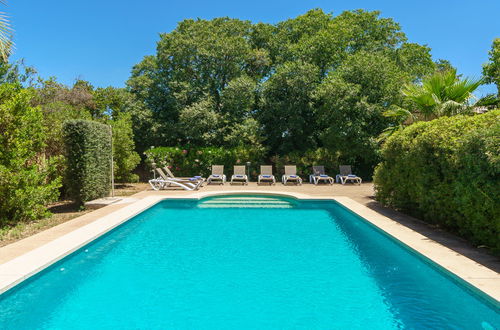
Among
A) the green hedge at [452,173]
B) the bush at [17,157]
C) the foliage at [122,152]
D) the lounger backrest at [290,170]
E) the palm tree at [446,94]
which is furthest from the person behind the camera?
the lounger backrest at [290,170]

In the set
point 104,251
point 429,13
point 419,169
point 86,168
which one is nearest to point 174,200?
point 86,168

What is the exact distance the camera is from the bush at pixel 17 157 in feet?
24.9

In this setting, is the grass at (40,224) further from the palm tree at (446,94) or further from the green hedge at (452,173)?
the palm tree at (446,94)

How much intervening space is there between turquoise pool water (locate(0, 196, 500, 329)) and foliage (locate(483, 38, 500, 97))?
10359 millimetres

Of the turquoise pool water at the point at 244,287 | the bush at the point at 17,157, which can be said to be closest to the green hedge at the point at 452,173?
the turquoise pool water at the point at 244,287

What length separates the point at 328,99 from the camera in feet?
61.2

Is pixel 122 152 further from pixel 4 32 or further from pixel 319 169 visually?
pixel 4 32

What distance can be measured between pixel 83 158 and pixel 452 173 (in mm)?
9479

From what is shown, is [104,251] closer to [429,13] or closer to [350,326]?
[350,326]

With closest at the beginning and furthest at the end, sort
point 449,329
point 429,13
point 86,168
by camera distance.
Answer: point 449,329 → point 86,168 → point 429,13

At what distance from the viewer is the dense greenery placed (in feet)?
60.5

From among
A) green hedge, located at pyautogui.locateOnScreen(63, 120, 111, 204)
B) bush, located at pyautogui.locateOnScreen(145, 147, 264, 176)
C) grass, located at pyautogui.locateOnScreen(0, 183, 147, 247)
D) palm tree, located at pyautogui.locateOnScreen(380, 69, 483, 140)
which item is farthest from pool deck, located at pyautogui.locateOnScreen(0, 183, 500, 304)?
bush, located at pyautogui.locateOnScreen(145, 147, 264, 176)

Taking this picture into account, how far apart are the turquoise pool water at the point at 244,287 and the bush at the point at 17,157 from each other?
2.42 meters

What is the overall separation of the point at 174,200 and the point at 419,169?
27.3 ft
